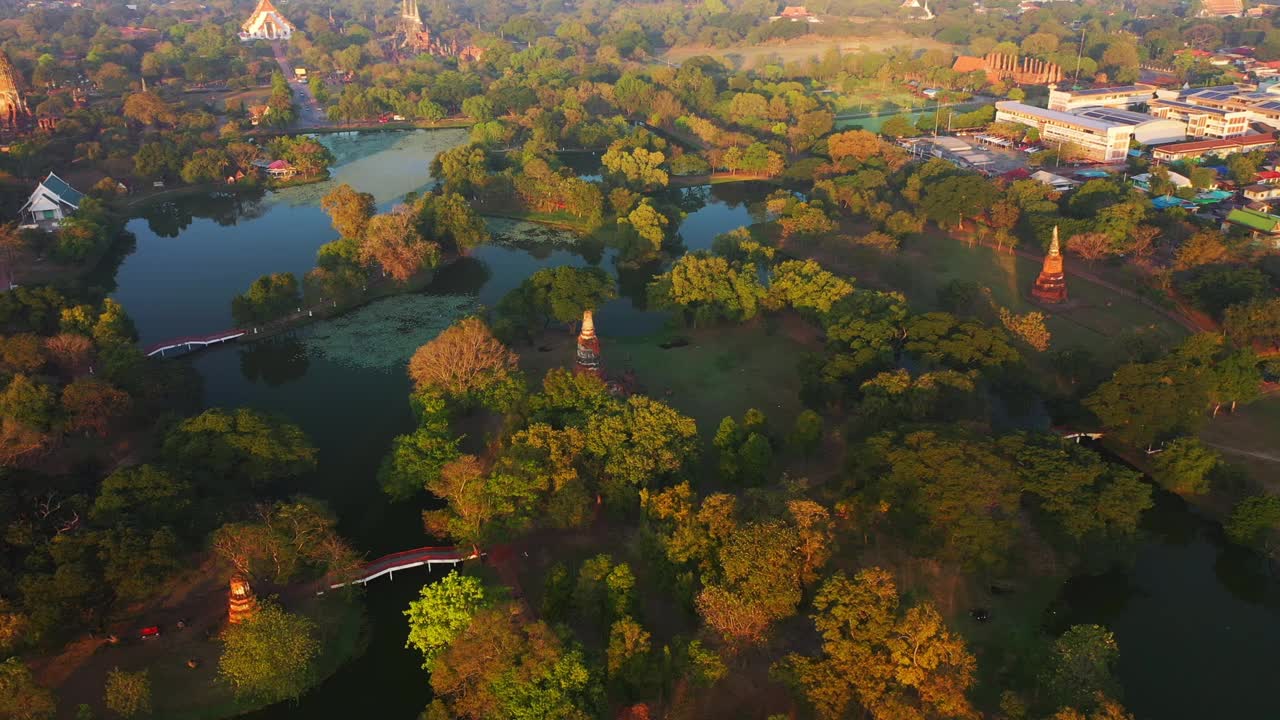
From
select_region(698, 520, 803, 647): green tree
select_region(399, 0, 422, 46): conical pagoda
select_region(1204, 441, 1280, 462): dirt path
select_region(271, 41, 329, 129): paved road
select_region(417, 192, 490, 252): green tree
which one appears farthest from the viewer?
select_region(399, 0, 422, 46): conical pagoda

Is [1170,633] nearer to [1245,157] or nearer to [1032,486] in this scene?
[1032,486]

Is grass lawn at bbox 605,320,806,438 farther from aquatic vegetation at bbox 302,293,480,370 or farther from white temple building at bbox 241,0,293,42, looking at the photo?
white temple building at bbox 241,0,293,42

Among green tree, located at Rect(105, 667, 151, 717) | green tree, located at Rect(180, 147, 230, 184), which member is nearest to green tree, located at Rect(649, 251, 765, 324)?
green tree, located at Rect(105, 667, 151, 717)

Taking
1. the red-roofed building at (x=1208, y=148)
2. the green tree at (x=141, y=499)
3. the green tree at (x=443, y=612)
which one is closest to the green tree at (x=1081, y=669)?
the green tree at (x=443, y=612)

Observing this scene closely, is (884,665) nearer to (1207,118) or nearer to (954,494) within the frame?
(954,494)

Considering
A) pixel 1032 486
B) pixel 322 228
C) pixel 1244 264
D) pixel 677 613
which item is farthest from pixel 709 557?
pixel 322 228

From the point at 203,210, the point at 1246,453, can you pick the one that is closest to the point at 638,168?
the point at 203,210

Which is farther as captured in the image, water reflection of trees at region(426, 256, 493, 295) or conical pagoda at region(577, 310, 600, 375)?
water reflection of trees at region(426, 256, 493, 295)
